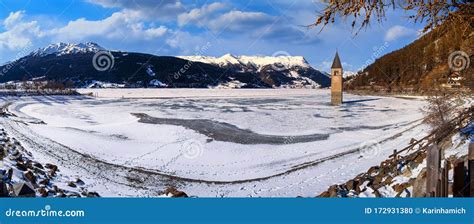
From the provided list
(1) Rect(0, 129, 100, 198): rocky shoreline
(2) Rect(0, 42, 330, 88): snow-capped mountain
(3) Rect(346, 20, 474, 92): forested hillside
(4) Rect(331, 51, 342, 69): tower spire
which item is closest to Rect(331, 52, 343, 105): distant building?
(4) Rect(331, 51, 342, 69): tower spire

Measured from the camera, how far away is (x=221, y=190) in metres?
11.0

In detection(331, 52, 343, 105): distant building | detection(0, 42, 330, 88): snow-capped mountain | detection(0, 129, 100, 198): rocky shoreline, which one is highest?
detection(0, 42, 330, 88): snow-capped mountain

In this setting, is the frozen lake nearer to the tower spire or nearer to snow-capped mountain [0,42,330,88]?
the tower spire

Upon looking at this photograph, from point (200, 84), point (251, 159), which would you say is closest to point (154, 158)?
point (251, 159)

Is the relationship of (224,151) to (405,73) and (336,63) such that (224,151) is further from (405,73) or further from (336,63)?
(405,73)

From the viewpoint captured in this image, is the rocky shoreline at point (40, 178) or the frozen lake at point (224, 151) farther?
the frozen lake at point (224, 151)

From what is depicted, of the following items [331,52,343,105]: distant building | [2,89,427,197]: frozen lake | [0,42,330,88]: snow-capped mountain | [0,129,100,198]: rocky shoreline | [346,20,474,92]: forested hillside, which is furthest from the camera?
[0,42,330,88]: snow-capped mountain

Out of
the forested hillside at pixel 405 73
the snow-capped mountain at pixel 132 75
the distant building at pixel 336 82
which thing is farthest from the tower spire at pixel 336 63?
the snow-capped mountain at pixel 132 75

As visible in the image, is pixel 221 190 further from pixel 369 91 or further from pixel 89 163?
pixel 369 91

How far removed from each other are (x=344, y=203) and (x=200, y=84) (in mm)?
130410

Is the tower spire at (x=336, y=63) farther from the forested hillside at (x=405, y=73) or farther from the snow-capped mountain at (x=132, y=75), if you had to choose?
the snow-capped mountain at (x=132, y=75)

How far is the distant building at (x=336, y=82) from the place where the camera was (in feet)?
161

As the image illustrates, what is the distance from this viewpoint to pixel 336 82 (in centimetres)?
5578

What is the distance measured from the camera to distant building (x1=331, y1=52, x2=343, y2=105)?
4900 cm
